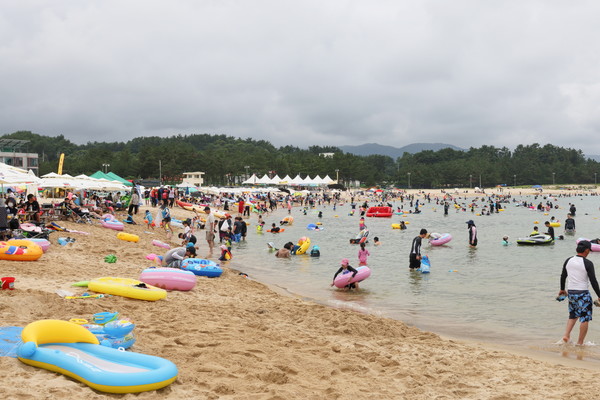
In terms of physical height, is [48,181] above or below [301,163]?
below

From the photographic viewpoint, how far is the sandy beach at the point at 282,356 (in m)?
4.70

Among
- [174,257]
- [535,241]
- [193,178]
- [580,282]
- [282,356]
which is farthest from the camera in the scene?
[193,178]

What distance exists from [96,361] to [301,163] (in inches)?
4245

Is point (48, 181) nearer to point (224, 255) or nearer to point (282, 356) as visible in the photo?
point (224, 255)

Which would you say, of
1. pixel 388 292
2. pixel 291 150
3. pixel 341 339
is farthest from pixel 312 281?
pixel 291 150

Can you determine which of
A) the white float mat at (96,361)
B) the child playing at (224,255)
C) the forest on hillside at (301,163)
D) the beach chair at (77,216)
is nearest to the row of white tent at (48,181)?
the beach chair at (77,216)

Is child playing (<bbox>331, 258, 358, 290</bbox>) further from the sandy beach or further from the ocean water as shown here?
A: the sandy beach

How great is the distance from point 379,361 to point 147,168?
3140 inches

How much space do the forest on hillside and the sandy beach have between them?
226 ft

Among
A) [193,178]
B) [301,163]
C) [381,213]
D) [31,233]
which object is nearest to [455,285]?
[31,233]

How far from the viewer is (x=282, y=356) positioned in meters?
5.80

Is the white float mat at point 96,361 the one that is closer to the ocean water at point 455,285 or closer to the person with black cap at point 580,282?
the person with black cap at point 580,282

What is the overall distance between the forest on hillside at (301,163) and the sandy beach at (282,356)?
2716 inches

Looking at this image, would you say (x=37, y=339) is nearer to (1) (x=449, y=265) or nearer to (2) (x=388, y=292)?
(2) (x=388, y=292)
